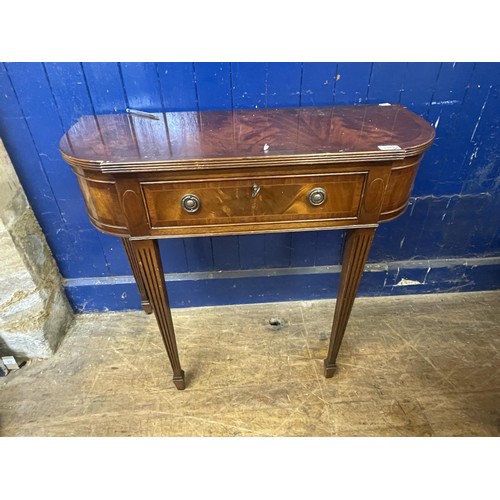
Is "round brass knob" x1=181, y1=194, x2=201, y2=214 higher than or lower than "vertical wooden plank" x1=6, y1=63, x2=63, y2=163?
lower

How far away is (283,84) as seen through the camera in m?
1.38

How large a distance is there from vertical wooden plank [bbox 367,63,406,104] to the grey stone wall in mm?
1460

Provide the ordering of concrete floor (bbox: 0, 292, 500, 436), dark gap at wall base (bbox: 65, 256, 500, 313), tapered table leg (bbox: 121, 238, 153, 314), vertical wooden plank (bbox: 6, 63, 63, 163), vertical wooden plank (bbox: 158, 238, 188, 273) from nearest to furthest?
vertical wooden plank (bbox: 6, 63, 63, 163), concrete floor (bbox: 0, 292, 500, 436), tapered table leg (bbox: 121, 238, 153, 314), vertical wooden plank (bbox: 158, 238, 188, 273), dark gap at wall base (bbox: 65, 256, 500, 313)

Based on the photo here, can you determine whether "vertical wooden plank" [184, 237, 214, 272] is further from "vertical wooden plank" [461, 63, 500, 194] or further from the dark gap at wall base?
"vertical wooden plank" [461, 63, 500, 194]

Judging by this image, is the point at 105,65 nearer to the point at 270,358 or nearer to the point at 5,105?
the point at 5,105

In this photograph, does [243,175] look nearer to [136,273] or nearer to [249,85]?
[249,85]

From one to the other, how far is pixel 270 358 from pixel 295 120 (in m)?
1.02

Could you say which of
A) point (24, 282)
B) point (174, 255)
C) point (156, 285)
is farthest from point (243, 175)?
point (24, 282)

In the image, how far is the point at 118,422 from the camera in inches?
56.1

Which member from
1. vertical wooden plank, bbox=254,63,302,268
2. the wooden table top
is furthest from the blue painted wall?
the wooden table top

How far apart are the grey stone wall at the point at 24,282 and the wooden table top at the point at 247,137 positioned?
19.1 inches

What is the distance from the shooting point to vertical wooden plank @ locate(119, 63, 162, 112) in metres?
1.32

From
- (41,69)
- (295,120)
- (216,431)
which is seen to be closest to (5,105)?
(41,69)

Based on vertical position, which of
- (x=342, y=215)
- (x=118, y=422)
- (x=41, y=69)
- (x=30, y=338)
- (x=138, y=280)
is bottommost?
(x=118, y=422)
